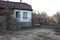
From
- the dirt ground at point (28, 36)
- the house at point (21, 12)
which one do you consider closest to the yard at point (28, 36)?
the dirt ground at point (28, 36)

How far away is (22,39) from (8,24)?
263 inches

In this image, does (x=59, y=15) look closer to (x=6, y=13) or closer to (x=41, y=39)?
(x=6, y=13)

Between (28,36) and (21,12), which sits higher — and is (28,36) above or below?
below

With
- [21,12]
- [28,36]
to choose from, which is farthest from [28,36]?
[21,12]

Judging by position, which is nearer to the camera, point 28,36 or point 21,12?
point 28,36

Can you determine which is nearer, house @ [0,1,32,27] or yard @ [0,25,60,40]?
yard @ [0,25,60,40]

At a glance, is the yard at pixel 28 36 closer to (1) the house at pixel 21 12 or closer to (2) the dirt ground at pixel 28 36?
(2) the dirt ground at pixel 28 36

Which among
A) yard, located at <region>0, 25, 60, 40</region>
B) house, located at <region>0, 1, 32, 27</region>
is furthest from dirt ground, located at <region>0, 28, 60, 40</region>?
house, located at <region>0, 1, 32, 27</region>

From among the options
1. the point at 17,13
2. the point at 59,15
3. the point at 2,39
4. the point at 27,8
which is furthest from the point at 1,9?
the point at 59,15

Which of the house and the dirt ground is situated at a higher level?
the house

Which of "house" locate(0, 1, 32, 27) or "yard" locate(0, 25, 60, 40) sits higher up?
"house" locate(0, 1, 32, 27)

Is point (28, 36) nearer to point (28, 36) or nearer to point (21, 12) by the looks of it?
point (28, 36)

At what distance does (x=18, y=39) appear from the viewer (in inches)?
542

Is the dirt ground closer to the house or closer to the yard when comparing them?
the yard
